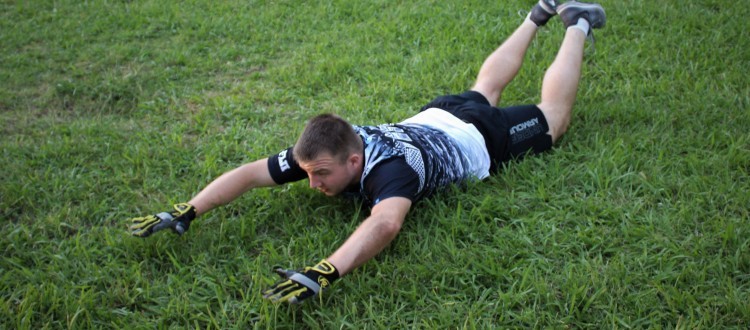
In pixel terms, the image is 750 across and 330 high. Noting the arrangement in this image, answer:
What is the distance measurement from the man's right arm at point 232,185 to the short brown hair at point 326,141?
0.36m

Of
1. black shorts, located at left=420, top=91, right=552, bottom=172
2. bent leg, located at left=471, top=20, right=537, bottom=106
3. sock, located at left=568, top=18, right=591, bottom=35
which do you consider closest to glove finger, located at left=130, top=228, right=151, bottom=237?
black shorts, located at left=420, top=91, right=552, bottom=172

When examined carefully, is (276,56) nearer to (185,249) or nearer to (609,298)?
(185,249)

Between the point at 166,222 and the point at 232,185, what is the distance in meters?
0.40

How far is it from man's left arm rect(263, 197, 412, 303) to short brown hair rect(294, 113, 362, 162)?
0.36 m

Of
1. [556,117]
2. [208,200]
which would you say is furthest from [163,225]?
[556,117]

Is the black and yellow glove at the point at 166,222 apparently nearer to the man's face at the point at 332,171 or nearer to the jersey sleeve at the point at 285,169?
the jersey sleeve at the point at 285,169

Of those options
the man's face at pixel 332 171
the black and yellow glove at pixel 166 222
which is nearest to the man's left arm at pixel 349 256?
the man's face at pixel 332 171

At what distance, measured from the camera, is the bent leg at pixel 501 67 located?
441 cm

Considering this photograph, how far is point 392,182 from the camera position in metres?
3.21

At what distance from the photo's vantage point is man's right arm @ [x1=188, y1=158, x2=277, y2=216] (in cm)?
344

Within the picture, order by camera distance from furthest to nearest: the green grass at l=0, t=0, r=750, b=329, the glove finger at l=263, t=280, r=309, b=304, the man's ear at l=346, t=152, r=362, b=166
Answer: the man's ear at l=346, t=152, r=362, b=166, the green grass at l=0, t=0, r=750, b=329, the glove finger at l=263, t=280, r=309, b=304

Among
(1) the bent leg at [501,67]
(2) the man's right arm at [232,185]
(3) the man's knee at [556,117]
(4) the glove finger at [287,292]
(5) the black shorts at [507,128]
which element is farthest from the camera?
(1) the bent leg at [501,67]

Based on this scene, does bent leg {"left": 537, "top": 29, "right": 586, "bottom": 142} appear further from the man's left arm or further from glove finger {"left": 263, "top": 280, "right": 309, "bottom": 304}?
glove finger {"left": 263, "top": 280, "right": 309, "bottom": 304}

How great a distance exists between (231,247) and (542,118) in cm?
202
